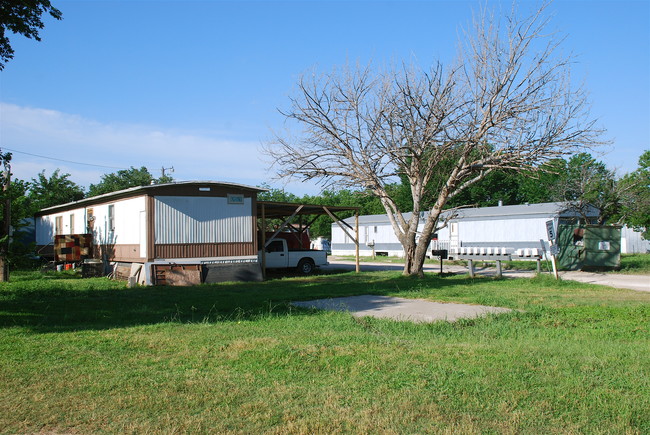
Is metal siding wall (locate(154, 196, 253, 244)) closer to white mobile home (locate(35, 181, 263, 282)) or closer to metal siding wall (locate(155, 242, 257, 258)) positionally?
white mobile home (locate(35, 181, 263, 282))

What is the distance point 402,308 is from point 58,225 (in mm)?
24875

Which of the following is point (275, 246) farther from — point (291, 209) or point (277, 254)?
point (291, 209)

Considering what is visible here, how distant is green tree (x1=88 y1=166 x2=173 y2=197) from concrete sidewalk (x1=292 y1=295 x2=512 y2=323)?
130 ft

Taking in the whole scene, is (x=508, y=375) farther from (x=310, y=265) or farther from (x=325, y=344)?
(x=310, y=265)

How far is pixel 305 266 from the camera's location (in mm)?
23094

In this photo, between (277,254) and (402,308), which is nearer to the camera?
(402,308)

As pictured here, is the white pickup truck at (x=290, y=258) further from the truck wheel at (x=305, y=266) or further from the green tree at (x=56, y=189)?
the green tree at (x=56, y=189)

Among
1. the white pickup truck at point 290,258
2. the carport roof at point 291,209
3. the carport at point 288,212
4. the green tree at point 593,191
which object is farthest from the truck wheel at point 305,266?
the green tree at point 593,191

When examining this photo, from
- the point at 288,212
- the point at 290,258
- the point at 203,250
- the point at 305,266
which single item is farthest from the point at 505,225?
the point at 203,250

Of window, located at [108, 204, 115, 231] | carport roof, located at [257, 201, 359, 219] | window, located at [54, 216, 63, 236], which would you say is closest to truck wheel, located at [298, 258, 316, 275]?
carport roof, located at [257, 201, 359, 219]

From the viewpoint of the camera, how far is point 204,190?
63.9 feet

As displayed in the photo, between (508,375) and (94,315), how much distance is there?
305 inches

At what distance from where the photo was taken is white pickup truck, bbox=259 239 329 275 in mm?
22438

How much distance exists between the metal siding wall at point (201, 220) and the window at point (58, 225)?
14027 millimetres
